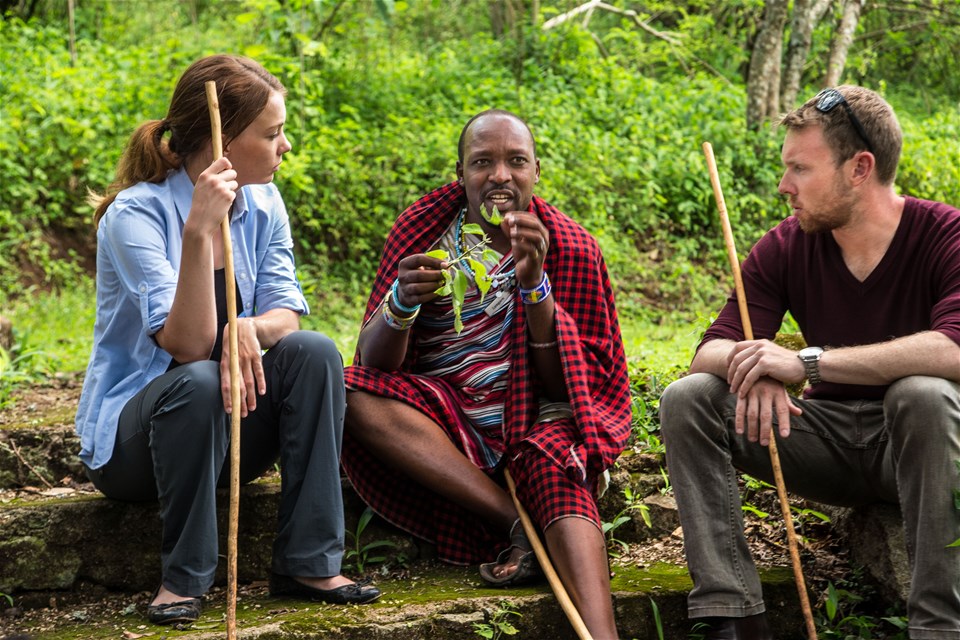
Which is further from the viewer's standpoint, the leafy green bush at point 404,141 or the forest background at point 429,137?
the leafy green bush at point 404,141

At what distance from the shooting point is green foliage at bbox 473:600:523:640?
2871mm

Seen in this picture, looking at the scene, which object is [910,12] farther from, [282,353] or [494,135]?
[282,353]

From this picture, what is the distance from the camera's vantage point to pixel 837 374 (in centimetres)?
283

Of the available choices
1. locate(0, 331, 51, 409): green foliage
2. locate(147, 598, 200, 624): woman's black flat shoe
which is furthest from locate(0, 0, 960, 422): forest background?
locate(147, 598, 200, 624): woman's black flat shoe

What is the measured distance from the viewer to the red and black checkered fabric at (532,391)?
3211 millimetres

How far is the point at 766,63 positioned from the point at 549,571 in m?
6.50

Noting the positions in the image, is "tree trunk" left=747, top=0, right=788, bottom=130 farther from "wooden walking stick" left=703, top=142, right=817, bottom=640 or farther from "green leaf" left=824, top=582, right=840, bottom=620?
"green leaf" left=824, top=582, right=840, bottom=620

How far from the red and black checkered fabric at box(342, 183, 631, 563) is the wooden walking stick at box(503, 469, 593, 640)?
5 cm

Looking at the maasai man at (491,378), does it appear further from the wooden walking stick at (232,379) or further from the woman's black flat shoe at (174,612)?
the woman's black flat shoe at (174,612)

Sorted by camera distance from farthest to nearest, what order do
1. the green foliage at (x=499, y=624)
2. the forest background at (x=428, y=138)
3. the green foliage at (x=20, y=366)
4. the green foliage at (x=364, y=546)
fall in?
the forest background at (x=428, y=138), the green foliage at (x=20, y=366), the green foliage at (x=364, y=546), the green foliage at (x=499, y=624)

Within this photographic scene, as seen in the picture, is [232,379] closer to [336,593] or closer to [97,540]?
[336,593]

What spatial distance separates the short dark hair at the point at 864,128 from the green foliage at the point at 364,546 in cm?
184

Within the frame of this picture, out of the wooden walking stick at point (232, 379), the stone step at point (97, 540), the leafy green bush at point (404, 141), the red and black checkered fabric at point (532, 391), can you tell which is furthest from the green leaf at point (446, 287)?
the leafy green bush at point (404, 141)

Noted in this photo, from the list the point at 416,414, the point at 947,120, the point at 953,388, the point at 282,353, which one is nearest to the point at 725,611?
the point at 953,388
